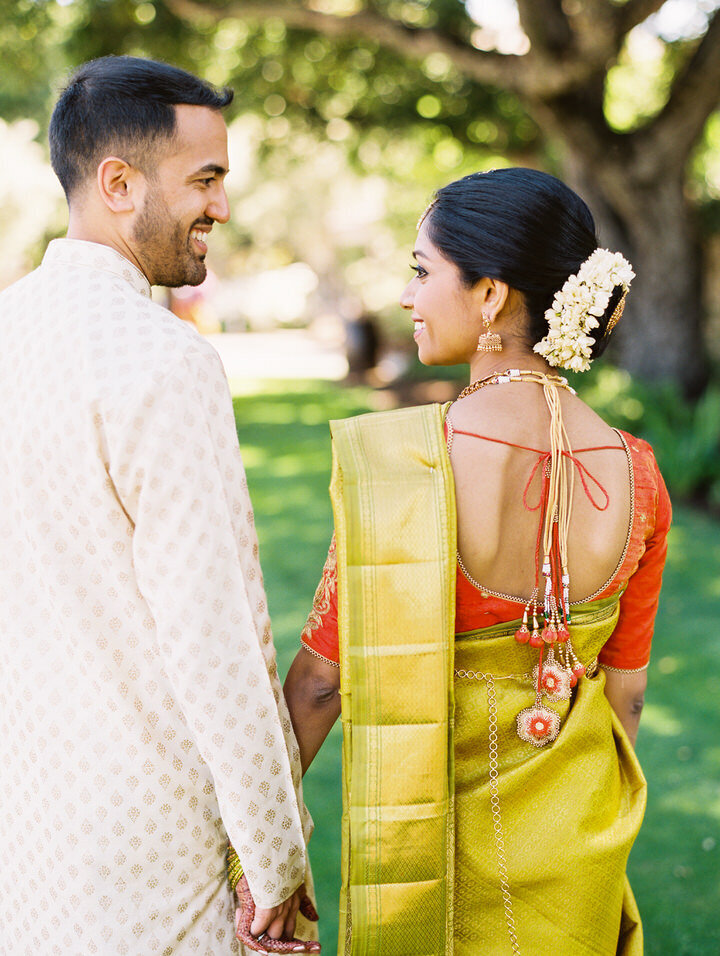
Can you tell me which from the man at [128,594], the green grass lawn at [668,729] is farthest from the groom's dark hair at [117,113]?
the green grass lawn at [668,729]

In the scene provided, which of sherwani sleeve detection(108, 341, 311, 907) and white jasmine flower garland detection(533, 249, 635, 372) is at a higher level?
white jasmine flower garland detection(533, 249, 635, 372)

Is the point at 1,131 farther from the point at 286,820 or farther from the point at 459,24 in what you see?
the point at 286,820

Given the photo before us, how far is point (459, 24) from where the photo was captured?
10234mm

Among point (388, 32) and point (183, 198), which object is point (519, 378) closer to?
point (183, 198)

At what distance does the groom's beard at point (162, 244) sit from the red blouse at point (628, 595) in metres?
0.61

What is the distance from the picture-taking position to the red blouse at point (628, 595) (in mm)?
1772

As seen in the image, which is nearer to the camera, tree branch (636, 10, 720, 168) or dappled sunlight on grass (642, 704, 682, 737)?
dappled sunlight on grass (642, 704, 682, 737)

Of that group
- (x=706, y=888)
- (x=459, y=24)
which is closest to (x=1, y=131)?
(x=459, y=24)

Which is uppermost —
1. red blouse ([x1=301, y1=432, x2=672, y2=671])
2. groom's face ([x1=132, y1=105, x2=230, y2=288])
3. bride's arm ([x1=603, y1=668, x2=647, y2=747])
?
groom's face ([x1=132, y1=105, x2=230, y2=288])

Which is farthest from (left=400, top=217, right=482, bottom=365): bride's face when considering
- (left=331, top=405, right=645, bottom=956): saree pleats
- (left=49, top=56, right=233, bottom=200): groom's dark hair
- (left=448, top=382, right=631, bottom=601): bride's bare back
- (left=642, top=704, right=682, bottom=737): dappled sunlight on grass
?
(left=642, top=704, right=682, bottom=737): dappled sunlight on grass

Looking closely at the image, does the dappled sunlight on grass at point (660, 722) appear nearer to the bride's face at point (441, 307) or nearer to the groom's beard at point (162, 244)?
the bride's face at point (441, 307)

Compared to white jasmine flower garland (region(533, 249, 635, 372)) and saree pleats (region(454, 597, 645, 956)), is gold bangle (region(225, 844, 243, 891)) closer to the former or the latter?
saree pleats (region(454, 597, 645, 956))

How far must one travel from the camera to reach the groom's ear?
1646 mm

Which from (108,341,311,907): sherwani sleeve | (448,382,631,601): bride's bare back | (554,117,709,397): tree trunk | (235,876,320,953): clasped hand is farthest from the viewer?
(554,117,709,397): tree trunk
